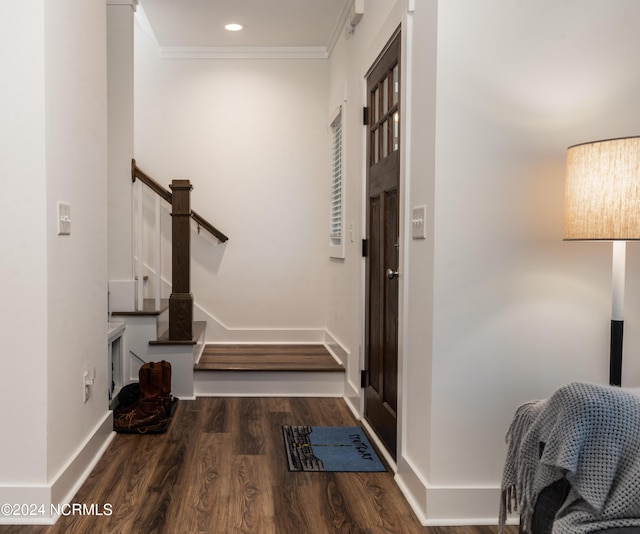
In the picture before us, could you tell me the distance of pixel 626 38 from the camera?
2.18 metres

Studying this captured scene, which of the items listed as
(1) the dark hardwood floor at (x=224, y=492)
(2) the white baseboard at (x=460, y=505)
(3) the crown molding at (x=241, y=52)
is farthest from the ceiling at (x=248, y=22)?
(2) the white baseboard at (x=460, y=505)

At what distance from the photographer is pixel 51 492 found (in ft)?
7.23

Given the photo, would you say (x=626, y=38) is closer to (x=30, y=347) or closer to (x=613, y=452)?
(x=613, y=452)

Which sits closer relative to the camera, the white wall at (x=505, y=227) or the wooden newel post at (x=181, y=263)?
the white wall at (x=505, y=227)

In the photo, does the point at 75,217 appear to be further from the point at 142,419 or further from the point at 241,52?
the point at 241,52

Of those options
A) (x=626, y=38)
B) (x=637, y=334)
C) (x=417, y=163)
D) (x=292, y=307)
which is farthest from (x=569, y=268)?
(x=292, y=307)

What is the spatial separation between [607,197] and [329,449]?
182 cm

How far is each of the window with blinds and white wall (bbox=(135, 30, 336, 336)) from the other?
0.28 m

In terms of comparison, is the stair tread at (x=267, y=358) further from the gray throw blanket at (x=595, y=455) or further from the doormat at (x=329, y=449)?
the gray throw blanket at (x=595, y=455)

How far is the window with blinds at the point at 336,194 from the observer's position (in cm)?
444

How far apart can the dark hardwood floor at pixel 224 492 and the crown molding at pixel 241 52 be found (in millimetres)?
3086

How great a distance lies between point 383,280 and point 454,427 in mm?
1037

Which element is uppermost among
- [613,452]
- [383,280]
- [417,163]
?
[417,163]

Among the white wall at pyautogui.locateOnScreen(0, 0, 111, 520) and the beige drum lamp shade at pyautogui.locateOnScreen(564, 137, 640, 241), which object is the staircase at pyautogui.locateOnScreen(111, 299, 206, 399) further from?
the beige drum lamp shade at pyautogui.locateOnScreen(564, 137, 640, 241)
